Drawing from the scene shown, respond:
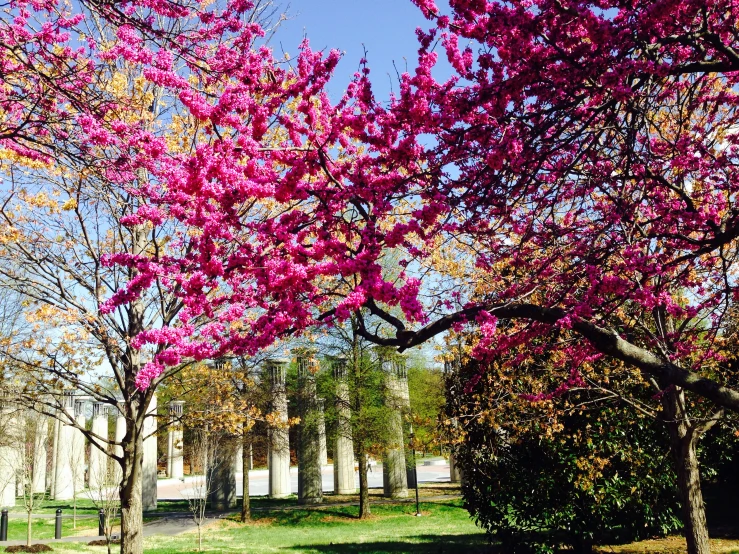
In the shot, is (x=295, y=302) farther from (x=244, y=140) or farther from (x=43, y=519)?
(x=43, y=519)

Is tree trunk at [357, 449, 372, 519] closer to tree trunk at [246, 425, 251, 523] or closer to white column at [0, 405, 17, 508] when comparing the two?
tree trunk at [246, 425, 251, 523]

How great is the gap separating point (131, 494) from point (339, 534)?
349 inches

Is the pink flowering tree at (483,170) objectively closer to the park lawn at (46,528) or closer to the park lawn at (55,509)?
the park lawn at (46,528)

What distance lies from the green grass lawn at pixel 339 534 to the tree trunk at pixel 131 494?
4800 mm

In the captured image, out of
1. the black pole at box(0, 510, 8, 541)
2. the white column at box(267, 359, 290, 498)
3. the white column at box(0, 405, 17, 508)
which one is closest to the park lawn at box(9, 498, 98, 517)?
the white column at box(0, 405, 17, 508)

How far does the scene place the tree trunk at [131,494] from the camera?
9438 millimetres

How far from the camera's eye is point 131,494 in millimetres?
9547

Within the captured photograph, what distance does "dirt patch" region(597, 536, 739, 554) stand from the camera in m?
10.1

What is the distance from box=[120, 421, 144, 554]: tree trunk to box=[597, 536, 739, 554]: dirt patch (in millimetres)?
7979

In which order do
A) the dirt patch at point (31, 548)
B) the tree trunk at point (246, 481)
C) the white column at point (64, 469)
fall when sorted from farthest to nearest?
the white column at point (64, 469) → the tree trunk at point (246, 481) → the dirt patch at point (31, 548)

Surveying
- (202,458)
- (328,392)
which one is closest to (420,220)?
(202,458)

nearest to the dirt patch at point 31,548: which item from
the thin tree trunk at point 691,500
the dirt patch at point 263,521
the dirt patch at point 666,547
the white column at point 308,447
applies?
the dirt patch at point 263,521

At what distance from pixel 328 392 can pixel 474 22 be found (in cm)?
1876

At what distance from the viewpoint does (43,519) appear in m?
22.0
